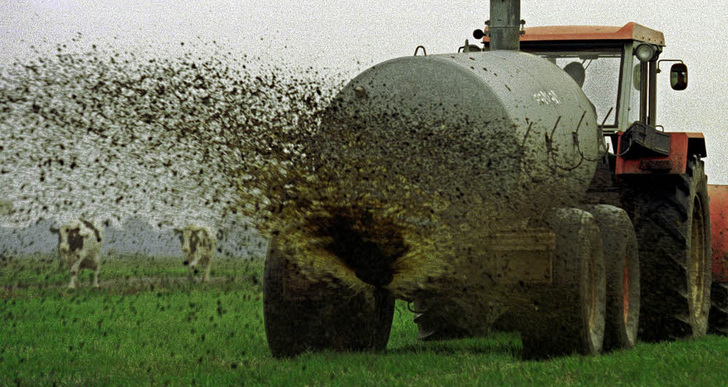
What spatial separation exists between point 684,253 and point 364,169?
3469mm

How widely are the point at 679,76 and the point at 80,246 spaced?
1374 cm

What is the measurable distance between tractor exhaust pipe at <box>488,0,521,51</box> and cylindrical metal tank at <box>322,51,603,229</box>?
1421mm

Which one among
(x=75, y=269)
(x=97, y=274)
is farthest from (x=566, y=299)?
(x=75, y=269)

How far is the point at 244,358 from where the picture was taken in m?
7.77

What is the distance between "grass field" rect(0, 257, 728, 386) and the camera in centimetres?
623

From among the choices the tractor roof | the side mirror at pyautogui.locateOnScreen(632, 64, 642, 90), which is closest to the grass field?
the side mirror at pyautogui.locateOnScreen(632, 64, 642, 90)

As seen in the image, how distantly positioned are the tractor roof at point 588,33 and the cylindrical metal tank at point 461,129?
8.15 ft

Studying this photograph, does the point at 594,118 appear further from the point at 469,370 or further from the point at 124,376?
the point at 124,376

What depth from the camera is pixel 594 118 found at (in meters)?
8.16

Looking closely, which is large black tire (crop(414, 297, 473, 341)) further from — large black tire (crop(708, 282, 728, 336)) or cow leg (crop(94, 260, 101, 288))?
cow leg (crop(94, 260, 101, 288))

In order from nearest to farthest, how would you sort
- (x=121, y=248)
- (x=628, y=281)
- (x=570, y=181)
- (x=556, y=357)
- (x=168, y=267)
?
(x=121, y=248) → (x=556, y=357) → (x=570, y=181) → (x=628, y=281) → (x=168, y=267)

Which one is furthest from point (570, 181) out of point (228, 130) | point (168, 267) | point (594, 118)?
point (168, 267)

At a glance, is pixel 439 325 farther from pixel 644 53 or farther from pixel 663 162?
pixel 644 53

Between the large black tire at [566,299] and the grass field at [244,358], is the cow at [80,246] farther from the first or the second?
the large black tire at [566,299]
